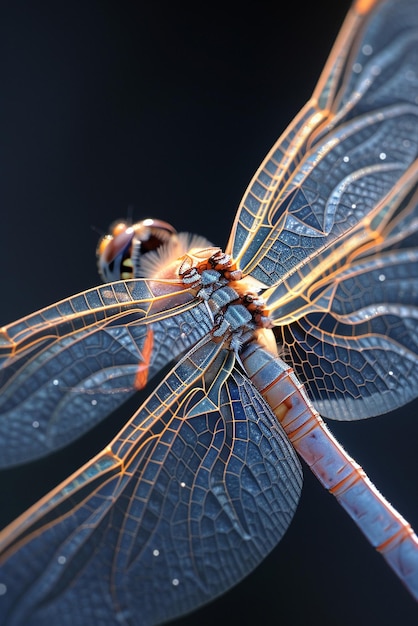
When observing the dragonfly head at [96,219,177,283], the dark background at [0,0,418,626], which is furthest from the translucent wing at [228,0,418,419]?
the dark background at [0,0,418,626]

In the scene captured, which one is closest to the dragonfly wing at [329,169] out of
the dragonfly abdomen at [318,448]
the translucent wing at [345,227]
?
the translucent wing at [345,227]

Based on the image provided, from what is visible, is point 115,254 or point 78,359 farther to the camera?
point 115,254

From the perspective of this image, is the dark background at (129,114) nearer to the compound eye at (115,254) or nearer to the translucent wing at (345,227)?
the compound eye at (115,254)

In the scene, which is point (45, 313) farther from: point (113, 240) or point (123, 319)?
point (113, 240)

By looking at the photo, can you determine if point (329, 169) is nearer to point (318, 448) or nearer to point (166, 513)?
point (318, 448)

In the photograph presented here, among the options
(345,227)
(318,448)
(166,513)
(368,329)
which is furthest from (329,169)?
(166,513)
